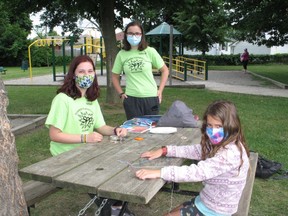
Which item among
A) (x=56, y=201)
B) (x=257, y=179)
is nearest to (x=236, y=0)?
(x=257, y=179)

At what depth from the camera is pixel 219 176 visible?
250cm

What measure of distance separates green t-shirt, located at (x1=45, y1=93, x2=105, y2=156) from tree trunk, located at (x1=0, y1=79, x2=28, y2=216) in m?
0.71

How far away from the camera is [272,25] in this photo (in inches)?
815

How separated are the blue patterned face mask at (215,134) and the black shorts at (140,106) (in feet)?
6.27

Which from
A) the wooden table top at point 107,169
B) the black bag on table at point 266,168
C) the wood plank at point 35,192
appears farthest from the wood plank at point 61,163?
the black bag on table at point 266,168

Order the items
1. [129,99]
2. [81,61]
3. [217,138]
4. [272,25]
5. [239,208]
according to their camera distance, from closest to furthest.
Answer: [217,138] → [239,208] → [81,61] → [129,99] → [272,25]

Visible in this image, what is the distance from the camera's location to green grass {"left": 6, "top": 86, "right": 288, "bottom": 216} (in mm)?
3951

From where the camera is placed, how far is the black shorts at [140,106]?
439 centimetres

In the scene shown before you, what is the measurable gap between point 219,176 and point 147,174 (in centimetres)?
53

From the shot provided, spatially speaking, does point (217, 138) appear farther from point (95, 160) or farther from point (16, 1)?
point (16, 1)

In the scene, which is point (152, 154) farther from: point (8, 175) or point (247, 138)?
point (247, 138)

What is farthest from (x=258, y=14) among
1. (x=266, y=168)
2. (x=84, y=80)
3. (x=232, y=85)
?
(x=84, y=80)

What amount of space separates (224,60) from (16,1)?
112 feet

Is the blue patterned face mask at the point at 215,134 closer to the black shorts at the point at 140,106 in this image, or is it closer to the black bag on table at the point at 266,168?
the black shorts at the point at 140,106
